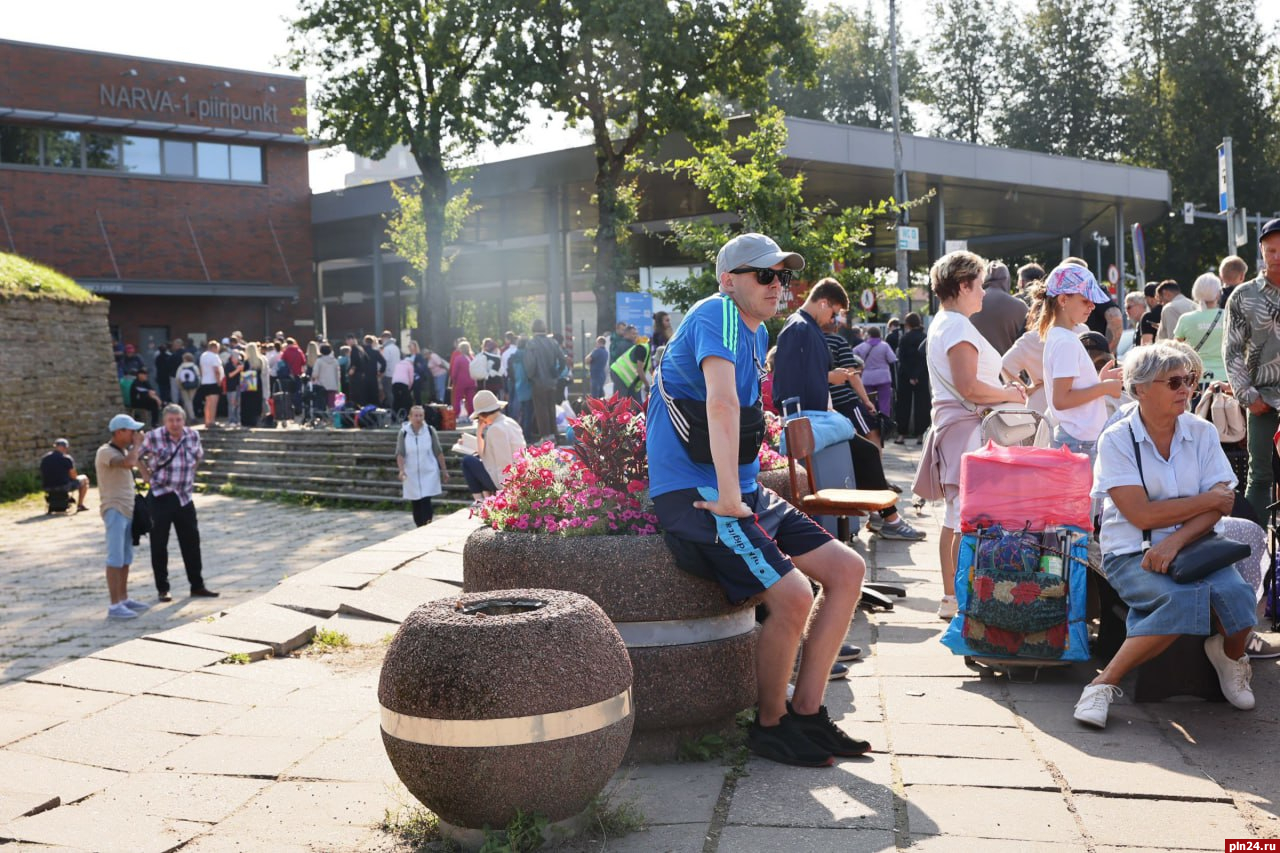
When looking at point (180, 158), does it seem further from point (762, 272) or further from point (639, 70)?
point (762, 272)

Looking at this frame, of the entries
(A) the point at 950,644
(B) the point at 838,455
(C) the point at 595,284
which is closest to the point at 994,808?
(A) the point at 950,644

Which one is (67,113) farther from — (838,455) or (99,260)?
(838,455)

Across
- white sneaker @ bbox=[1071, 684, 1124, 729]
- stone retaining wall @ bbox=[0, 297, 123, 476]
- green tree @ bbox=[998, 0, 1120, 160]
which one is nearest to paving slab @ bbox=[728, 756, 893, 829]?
white sneaker @ bbox=[1071, 684, 1124, 729]

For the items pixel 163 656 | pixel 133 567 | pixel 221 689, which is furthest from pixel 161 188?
pixel 221 689

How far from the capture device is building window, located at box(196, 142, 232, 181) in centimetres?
3844

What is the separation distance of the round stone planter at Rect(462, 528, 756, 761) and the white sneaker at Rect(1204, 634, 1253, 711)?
6.40ft

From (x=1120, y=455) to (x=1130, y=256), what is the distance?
48.5 meters

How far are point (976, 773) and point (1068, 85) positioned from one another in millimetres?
56242

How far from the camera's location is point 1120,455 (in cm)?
501

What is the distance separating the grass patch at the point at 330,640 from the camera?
7.32 metres

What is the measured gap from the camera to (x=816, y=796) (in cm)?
402

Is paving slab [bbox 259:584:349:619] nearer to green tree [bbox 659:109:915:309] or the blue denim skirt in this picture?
the blue denim skirt

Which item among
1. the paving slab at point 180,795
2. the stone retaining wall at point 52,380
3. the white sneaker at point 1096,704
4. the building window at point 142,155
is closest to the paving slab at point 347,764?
the paving slab at point 180,795

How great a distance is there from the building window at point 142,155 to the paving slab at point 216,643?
110 ft
